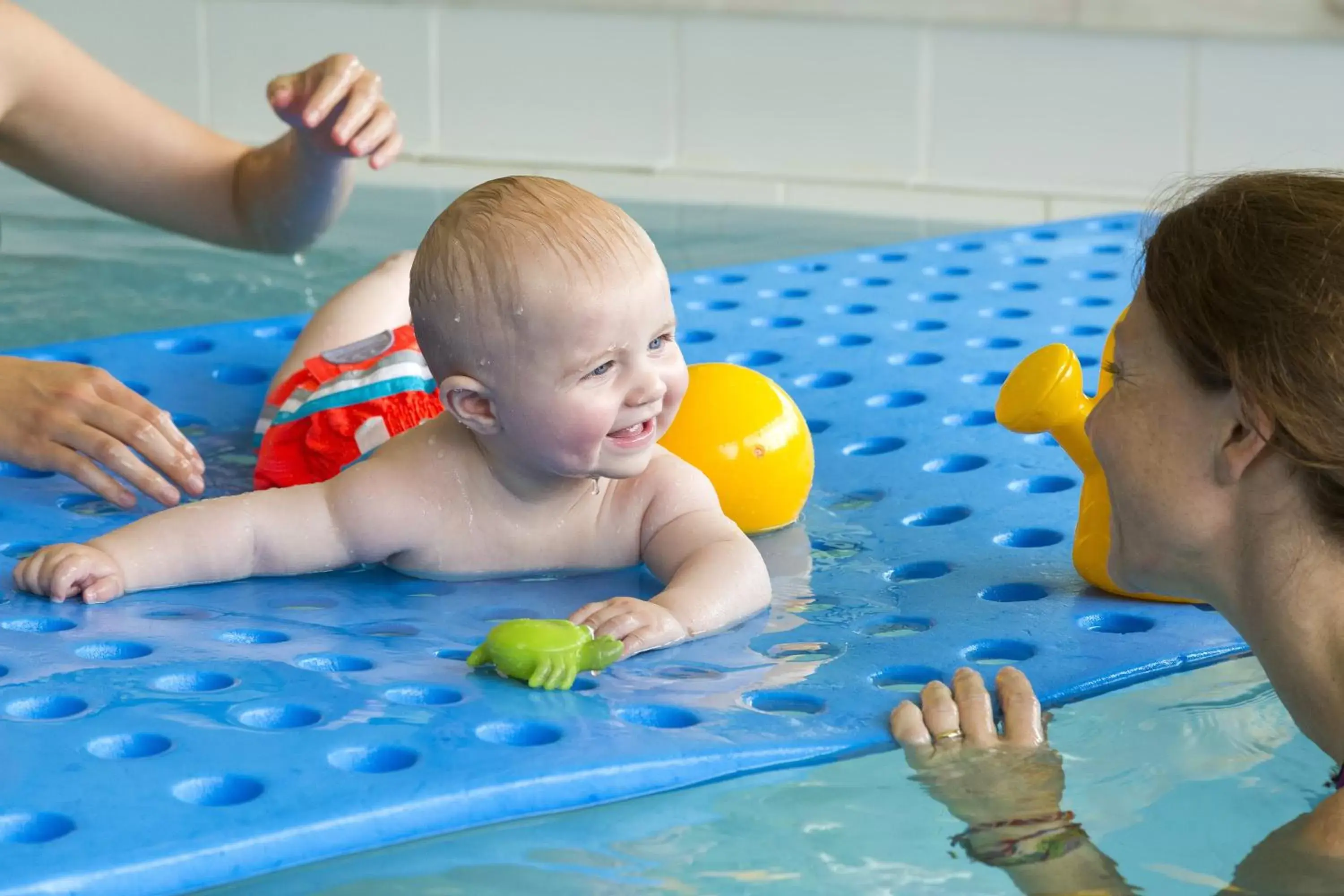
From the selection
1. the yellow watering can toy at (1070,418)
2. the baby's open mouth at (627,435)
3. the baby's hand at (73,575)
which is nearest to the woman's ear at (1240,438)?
the yellow watering can toy at (1070,418)

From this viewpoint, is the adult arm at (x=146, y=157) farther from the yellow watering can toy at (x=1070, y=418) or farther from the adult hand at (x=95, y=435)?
the yellow watering can toy at (x=1070, y=418)

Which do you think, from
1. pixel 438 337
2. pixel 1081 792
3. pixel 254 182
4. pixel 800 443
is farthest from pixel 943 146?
pixel 1081 792

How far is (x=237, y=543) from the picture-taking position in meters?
1.90

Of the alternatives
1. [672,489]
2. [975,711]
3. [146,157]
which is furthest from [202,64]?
[975,711]

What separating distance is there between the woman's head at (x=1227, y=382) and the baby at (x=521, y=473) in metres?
0.47

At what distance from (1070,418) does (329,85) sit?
1037mm

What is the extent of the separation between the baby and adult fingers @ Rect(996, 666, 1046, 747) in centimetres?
31

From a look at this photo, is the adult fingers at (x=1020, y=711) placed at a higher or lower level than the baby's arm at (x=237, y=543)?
lower

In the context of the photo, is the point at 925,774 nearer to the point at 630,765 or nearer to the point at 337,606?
the point at 630,765

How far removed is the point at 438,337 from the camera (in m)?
1.90

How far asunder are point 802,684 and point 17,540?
0.92 m

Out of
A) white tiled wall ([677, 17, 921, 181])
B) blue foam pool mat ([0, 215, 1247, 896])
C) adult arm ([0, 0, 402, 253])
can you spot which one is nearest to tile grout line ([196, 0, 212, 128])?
white tiled wall ([677, 17, 921, 181])

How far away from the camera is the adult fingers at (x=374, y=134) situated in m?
2.31

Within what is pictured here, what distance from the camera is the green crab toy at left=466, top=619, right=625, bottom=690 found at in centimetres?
164
